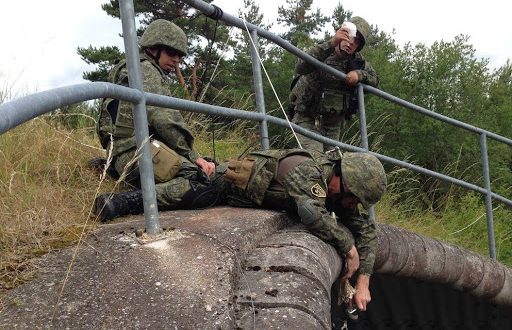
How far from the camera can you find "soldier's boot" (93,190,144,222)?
2604mm

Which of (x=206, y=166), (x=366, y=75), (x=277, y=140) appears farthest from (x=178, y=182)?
(x=277, y=140)

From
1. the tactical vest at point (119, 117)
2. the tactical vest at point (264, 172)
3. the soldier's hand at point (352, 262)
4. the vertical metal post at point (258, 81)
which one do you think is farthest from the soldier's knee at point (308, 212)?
the tactical vest at point (119, 117)

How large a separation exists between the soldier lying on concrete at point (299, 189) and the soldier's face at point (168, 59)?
2.11ft

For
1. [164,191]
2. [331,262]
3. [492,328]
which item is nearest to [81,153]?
[164,191]

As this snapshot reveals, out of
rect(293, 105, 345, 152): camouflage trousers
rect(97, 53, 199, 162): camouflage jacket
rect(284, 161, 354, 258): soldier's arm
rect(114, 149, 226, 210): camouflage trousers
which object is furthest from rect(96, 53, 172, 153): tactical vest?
rect(293, 105, 345, 152): camouflage trousers

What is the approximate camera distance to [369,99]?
1079cm

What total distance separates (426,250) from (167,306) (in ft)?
8.80

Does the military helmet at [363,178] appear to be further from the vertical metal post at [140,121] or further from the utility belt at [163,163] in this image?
the vertical metal post at [140,121]

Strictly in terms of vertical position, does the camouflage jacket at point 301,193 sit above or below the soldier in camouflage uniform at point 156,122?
below

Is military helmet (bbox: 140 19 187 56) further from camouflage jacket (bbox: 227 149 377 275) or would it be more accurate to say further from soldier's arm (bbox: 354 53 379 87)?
soldier's arm (bbox: 354 53 379 87)

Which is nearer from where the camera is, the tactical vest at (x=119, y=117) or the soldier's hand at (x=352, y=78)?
the tactical vest at (x=119, y=117)

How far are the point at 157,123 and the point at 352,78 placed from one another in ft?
5.52

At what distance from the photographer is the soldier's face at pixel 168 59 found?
3389mm

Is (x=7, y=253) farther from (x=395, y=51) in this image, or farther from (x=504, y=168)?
(x=395, y=51)
